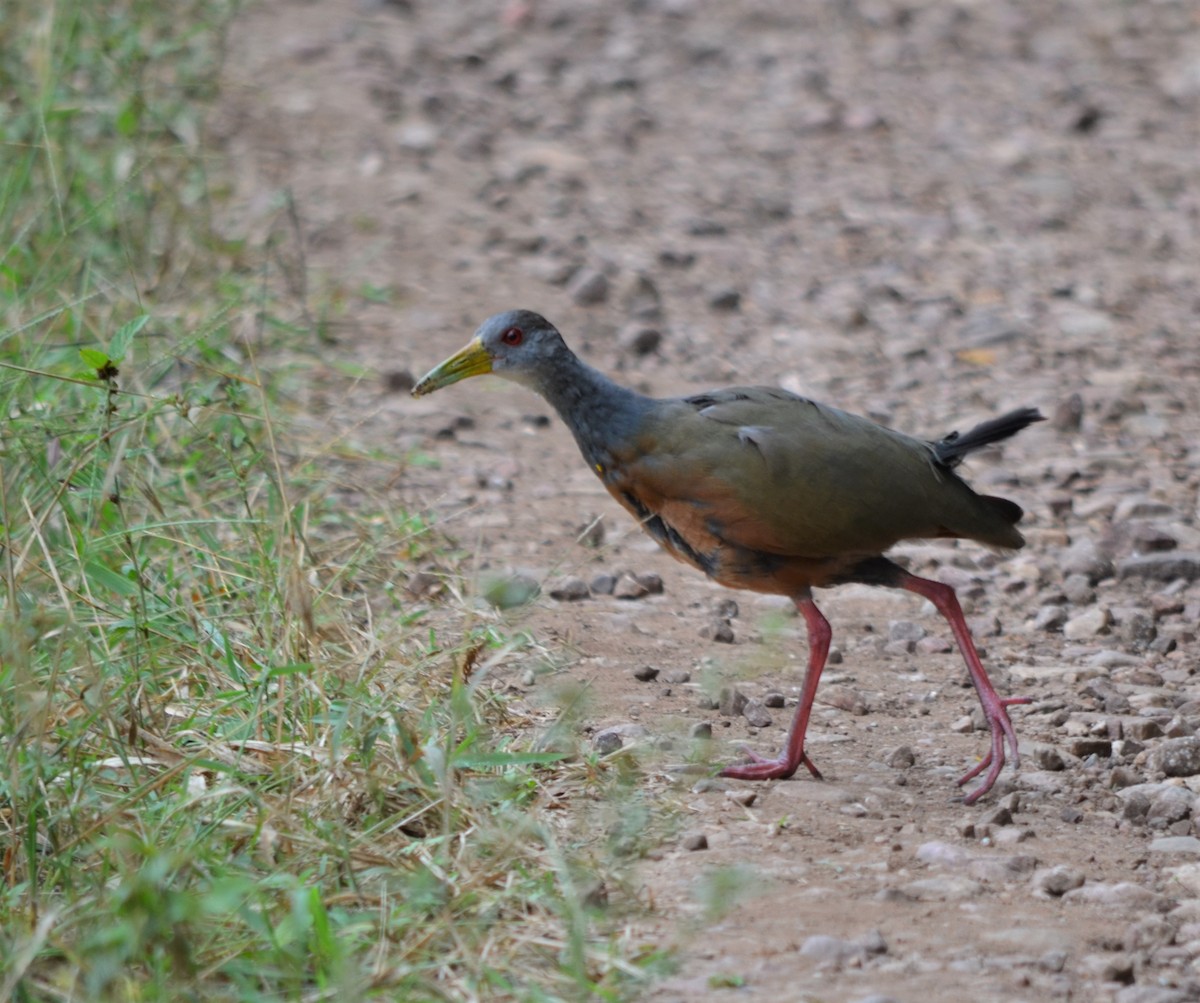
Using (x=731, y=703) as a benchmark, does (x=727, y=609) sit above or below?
below

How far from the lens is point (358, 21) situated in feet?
34.2

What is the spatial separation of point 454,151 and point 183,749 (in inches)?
Result: 228

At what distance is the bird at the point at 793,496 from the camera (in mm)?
4027

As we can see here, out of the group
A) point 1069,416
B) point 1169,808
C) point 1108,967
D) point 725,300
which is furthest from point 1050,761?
point 725,300

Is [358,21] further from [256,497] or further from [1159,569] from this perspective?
[1159,569]

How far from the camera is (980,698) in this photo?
412 cm

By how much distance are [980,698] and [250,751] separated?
1.77 m

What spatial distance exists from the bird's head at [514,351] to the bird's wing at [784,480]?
1.34 ft

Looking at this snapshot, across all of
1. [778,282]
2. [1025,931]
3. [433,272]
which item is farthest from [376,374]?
[1025,931]

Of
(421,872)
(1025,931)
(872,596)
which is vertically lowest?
(872,596)

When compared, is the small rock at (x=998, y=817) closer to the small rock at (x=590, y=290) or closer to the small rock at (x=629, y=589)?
the small rock at (x=629, y=589)

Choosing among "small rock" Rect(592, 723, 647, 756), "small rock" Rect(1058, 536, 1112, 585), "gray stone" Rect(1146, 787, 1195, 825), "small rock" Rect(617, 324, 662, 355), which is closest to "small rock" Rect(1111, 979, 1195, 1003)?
"gray stone" Rect(1146, 787, 1195, 825)

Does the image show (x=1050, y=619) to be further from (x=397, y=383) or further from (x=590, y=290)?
(x=590, y=290)

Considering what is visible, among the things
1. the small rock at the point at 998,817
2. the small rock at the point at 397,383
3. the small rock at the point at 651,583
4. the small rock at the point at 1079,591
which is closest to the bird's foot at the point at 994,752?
the small rock at the point at 998,817
